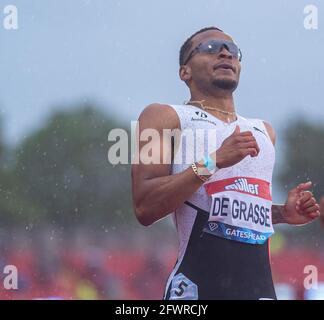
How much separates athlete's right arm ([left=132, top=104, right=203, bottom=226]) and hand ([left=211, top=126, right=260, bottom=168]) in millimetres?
106

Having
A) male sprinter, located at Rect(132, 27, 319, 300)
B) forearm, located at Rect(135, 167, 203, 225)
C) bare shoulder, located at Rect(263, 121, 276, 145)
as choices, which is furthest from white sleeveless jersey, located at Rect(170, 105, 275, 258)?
Result: bare shoulder, located at Rect(263, 121, 276, 145)

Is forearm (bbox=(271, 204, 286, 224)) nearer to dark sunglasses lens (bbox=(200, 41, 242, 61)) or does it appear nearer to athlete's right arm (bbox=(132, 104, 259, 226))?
athlete's right arm (bbox=(132, 104, 259, 226))

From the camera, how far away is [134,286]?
356 inches

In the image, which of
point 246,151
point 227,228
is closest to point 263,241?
point 227,228

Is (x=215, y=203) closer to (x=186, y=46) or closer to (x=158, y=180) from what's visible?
(x=158, y=180)

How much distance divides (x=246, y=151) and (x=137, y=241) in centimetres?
627

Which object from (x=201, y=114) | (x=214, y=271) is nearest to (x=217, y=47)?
(x=201, y=114)

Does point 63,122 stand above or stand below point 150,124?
above

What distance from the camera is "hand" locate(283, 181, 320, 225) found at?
3.43 meters

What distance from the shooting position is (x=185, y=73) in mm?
3520

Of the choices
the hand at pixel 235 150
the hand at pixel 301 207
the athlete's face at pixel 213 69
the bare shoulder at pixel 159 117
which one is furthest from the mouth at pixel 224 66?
the hand at pixel 301 207
